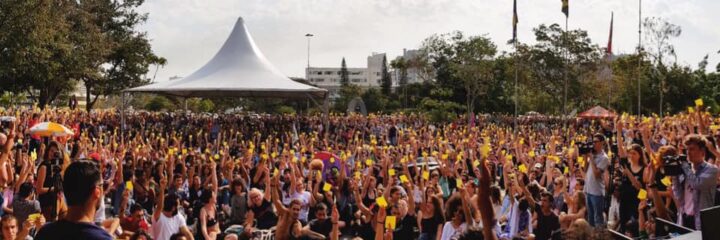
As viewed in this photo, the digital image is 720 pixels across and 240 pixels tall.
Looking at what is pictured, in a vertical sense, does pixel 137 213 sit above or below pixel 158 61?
below

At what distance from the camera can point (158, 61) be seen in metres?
48.3

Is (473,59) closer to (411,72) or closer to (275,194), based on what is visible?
(275,194)

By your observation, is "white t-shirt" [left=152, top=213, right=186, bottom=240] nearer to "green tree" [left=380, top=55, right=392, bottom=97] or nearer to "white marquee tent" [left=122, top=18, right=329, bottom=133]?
"white marquee tent" [left=122, top=18, right=329, bottom=133]

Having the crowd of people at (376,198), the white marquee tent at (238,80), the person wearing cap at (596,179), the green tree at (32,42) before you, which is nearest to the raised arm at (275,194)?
the crowd of people at (376,198)

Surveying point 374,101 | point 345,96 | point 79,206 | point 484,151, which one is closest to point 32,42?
point 79,206

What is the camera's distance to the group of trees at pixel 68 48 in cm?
2717

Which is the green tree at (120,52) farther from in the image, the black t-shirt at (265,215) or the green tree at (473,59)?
the black t-shirt at (265,215)

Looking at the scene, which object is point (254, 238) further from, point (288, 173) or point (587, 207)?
point (587, 207)

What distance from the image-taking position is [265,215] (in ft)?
28.0

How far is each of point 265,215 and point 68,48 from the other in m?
27.5

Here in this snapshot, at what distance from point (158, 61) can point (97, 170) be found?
155 feet

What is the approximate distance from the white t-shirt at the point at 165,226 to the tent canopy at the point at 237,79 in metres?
18.5

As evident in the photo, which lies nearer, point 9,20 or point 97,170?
point 97,170

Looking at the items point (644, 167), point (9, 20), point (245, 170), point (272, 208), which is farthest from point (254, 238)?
point (9, 20)
